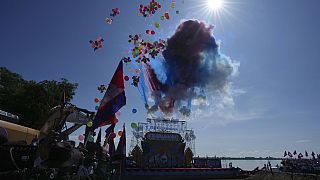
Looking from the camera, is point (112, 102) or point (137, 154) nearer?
point (112, 102)

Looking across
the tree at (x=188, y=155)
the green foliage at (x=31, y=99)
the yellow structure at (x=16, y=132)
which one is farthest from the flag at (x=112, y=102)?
the tree at (x=188, y=155)

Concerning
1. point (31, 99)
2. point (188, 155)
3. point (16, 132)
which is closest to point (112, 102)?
point (16, 132)

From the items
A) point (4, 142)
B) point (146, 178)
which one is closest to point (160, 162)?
point (146, 178)

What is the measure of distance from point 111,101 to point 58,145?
14.4 feet

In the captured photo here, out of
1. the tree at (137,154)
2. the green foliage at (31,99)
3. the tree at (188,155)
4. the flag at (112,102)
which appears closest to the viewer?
the flag at (112,102)

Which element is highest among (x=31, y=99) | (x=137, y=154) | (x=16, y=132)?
(x=31, y=99)

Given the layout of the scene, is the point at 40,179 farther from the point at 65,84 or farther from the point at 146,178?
the point at 65,84

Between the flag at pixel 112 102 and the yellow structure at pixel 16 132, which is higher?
the flag at pixel 112 102

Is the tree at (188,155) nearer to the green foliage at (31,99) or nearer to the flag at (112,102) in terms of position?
the green foliage at (31,99)

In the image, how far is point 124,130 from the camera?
22.0 metres

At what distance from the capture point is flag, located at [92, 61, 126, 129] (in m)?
10.2

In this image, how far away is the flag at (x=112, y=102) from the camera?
A: 1021 centimetres

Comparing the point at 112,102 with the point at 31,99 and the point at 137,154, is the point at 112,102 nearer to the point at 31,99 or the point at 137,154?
the point at 31,99

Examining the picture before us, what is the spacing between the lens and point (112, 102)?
35.1 ft
